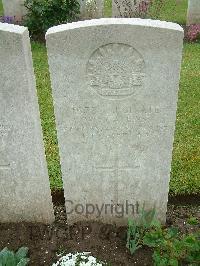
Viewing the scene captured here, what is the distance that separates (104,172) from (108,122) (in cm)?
47

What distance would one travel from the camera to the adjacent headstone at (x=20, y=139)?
8.84 feet

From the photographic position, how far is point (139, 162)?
3.20 metres

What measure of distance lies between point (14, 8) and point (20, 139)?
6.15 meters

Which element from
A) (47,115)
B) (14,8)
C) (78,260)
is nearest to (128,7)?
(14,8)

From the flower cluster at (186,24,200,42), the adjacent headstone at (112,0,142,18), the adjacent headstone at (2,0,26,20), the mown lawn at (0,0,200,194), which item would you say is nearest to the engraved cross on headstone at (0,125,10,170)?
the mown lawn at (0,0,200,194)

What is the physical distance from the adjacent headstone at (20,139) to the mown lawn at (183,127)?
59 centimetres

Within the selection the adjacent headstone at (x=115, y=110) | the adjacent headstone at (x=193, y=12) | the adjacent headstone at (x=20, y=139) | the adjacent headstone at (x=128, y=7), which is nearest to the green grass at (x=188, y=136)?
the adjacent headstone at (x=115, y=110)

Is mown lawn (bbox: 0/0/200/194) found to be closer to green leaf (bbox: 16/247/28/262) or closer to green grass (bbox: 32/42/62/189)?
green grass (bbox: 32/42/62/189)

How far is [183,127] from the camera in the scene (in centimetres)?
509

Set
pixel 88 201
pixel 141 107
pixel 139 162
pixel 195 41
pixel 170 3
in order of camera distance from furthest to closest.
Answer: pixel 170 3 < pixel 195 41 < pixel 88 201 < pixel 139 162 < pixel 141 107

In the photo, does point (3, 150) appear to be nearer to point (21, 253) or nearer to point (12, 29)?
point (21, 253)

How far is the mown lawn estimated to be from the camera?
413 centimetres

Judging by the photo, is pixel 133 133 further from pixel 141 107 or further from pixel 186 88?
pixel 186 88

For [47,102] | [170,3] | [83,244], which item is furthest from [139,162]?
[170,3]
